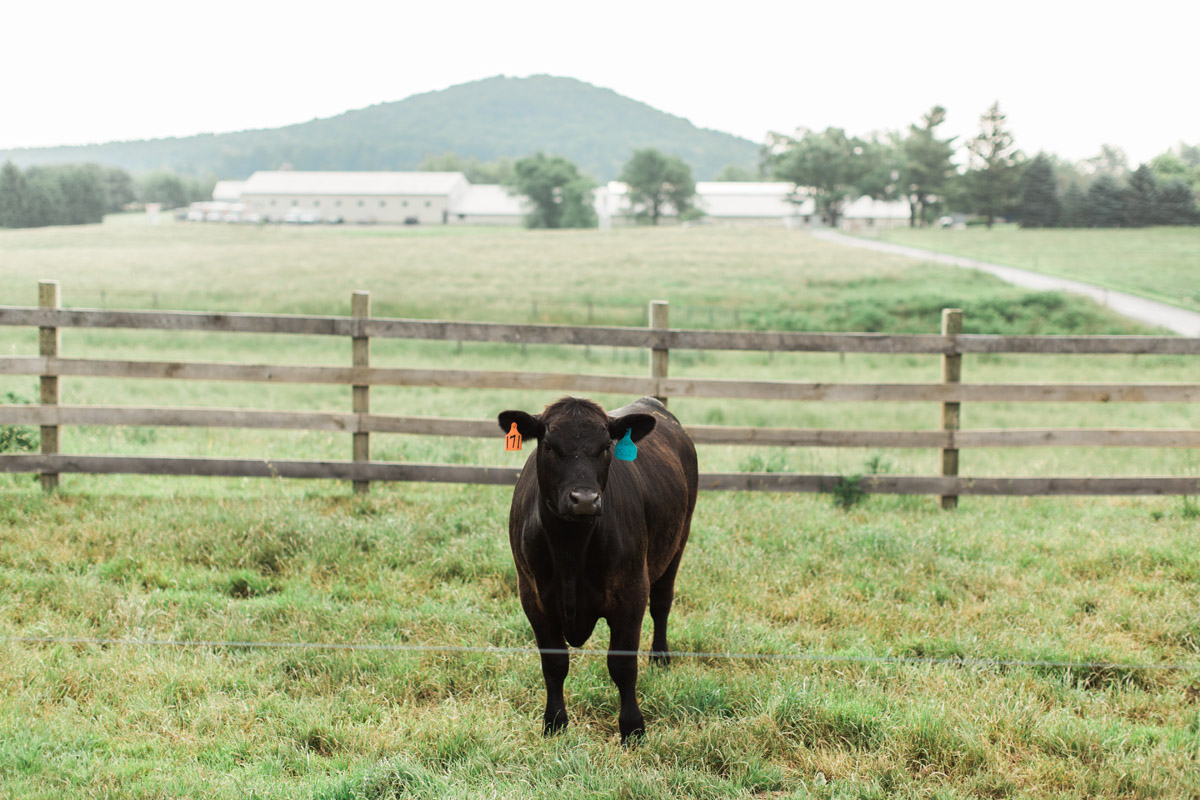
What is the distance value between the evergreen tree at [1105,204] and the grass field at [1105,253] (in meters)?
1.09

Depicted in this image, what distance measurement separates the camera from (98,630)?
15.7 ft

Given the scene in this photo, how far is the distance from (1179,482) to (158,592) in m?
7.97

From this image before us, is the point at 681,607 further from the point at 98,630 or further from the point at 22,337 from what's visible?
the point at 22,337


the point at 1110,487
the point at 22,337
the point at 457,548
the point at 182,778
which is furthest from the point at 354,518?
the point at 22,337

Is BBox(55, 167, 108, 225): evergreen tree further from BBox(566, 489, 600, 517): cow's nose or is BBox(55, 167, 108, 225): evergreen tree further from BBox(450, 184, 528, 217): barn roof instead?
BBox(566, 489, 600, 517): cow's nose

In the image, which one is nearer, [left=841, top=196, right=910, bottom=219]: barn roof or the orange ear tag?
the orange ear tag

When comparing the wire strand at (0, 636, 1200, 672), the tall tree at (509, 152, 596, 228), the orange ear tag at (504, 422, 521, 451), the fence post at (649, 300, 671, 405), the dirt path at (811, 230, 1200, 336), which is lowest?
the wire strand at (0, 636, 1200, 672)

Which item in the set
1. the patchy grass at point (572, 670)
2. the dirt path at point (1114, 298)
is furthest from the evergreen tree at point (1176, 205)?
the patchy grass at point (572, 670)

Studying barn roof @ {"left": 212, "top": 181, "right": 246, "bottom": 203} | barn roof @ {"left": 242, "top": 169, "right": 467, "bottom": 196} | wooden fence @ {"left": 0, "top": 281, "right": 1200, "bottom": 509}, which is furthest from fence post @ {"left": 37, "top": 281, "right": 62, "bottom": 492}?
barn roof @ {"left": 212, "top": 181, "right": 246, "bottom": 203}

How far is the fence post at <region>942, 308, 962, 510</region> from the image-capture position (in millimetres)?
7766

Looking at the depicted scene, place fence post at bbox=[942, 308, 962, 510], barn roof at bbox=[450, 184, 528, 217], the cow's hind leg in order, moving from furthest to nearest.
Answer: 1. barn roof at bbox=[450, 184, 528, 217]
2. fence post at bbox=[942, 308, 962, 510]
3. the cow's hind leg

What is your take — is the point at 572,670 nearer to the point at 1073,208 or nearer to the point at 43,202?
the point at 1073,208

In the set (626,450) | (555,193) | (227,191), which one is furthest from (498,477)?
(227,191)

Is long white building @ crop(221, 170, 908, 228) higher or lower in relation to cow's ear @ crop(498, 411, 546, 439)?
higher
